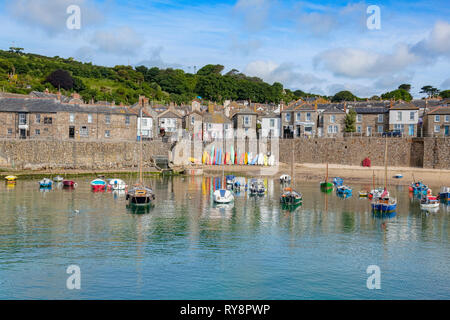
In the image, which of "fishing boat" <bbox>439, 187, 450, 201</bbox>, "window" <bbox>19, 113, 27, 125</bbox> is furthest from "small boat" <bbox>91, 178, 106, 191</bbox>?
"fishing boat" <bbox>439, 187, 450, 201</bbox>

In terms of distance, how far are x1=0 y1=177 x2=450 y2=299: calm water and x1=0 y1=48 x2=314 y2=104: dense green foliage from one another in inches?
3569

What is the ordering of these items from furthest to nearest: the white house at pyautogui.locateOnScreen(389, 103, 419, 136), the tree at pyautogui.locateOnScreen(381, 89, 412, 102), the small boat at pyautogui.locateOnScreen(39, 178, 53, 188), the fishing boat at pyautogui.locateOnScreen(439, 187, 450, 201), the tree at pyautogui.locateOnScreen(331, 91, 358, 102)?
the tree at pyautogui.locateOnScreen(331, 91, 358, 102) < the tree at pyautogui.locateOnScreen(381, 89, 412, 102) < the white house at pyautogui.locateOnScreen(389, 103, 419, 136) < the small boat at pyautogui.locateOnScreen(39, 178, 53, 188) < the fishing boat at pyautogui.locateOnScreen(439, 187, 450, 201)

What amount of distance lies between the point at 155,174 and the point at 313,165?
2571 centimetres

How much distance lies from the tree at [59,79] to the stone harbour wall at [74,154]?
56.2m

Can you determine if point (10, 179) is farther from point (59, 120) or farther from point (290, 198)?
point (290, 198)

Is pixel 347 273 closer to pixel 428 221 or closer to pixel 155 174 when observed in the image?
pixel 428 221

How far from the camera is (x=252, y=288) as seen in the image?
22.3 metres

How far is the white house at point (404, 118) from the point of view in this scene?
7725 centimetres

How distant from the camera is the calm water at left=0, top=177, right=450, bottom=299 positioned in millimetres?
22266

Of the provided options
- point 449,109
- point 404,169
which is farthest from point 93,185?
point 449,109

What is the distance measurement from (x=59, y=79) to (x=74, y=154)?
5837 centimetres

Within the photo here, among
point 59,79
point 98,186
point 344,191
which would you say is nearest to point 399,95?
point 344,191

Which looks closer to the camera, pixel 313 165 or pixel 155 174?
pixel 155 174

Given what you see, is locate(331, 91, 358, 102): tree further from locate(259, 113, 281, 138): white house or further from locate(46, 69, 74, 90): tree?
locate(46, 69, 74, 90): tree
